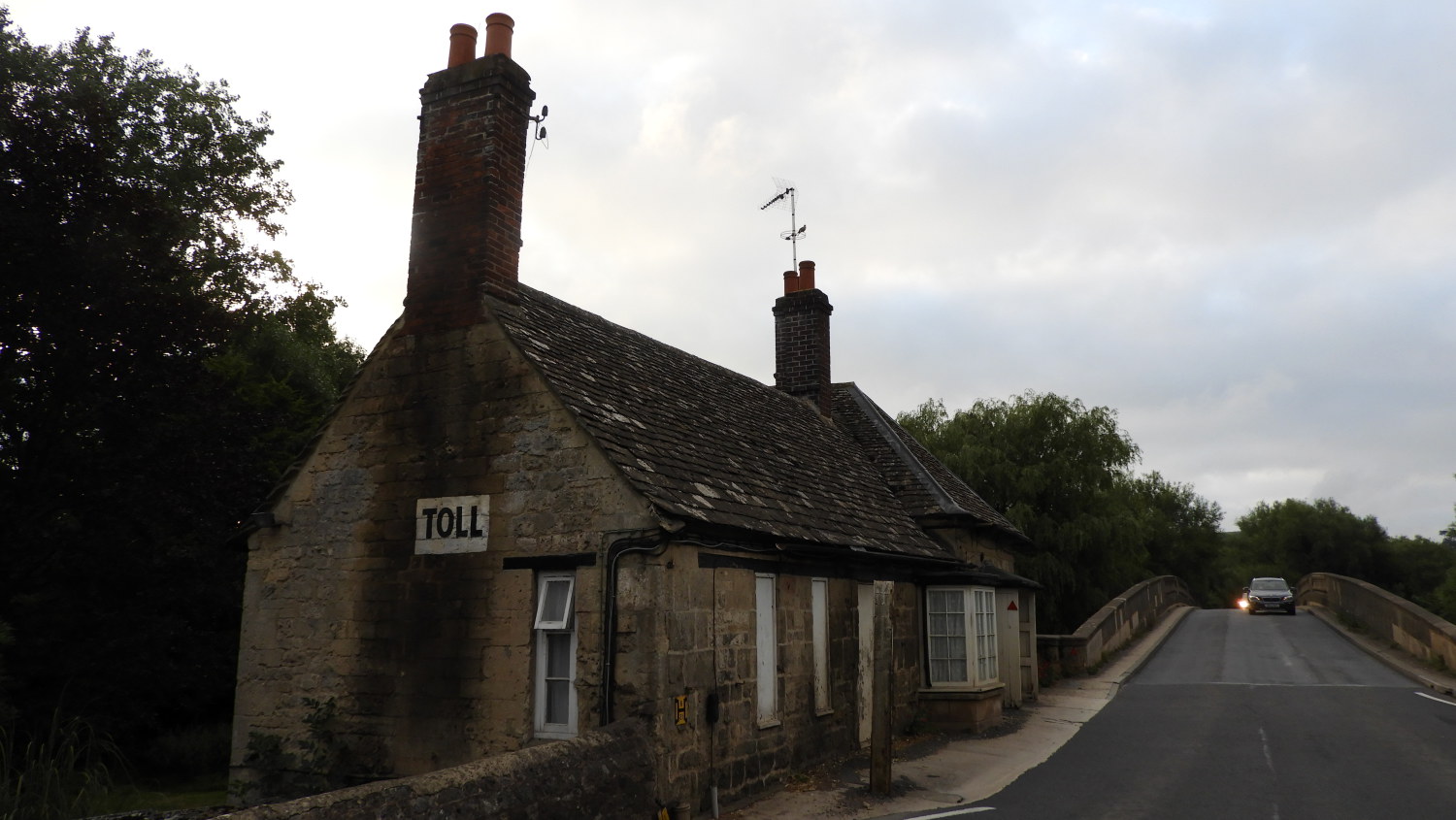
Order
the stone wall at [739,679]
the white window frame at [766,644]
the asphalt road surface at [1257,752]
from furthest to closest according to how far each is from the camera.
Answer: the white window frame at [766,644], the asphalt road surface at [1257,752], the stone wall at [739,679]

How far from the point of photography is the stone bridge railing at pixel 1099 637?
2264 cm

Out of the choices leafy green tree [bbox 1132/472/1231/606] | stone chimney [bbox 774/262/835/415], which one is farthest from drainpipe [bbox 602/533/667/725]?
leafy green tree [bbox 1132/472/1231/606]

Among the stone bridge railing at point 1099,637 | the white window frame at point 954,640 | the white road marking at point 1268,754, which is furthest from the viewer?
the stone bridge railing at point 1099,637

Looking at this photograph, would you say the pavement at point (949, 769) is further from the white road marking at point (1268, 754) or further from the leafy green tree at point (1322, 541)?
the leafy green tree at point (1322, 541)

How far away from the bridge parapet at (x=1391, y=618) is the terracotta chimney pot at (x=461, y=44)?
2294cm

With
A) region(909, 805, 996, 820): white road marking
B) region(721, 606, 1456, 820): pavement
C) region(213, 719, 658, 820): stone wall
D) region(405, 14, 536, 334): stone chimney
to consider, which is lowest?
region(721, 606, 1456, 820): pavement

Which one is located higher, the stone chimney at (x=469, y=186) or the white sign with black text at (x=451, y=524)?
the stone chimney at (x=469, y=186)

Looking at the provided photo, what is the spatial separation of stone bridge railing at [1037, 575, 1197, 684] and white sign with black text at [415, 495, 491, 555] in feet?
52.6

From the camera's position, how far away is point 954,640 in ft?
52.9

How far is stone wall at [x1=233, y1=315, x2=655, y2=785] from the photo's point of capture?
31.3 ft

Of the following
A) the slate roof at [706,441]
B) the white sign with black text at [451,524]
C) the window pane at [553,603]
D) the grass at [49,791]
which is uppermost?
the slate roof at [706,441]

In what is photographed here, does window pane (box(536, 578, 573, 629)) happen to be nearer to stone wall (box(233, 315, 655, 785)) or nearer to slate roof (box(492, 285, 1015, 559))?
stone wall (box(233, 315, 655, 785))

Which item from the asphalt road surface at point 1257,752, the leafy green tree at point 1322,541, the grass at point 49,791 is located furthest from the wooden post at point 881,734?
the leafy green tree at point 1322,541

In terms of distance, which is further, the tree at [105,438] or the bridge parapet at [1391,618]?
the bridge parapet at [1391,618]
